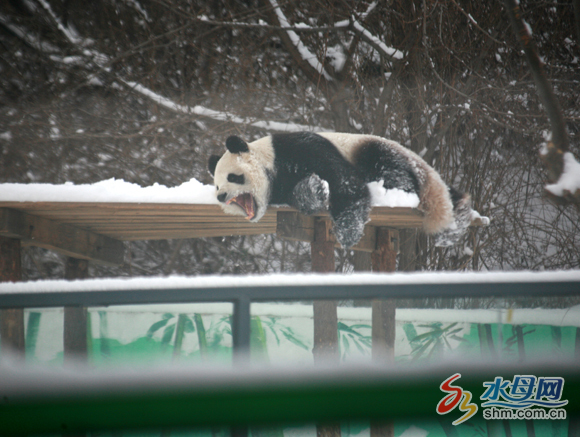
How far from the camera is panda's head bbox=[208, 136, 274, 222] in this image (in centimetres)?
183

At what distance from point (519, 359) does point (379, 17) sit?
8.26 ft

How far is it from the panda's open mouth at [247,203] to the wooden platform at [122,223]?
0.07m

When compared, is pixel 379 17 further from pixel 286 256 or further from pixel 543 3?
pixel 286 256

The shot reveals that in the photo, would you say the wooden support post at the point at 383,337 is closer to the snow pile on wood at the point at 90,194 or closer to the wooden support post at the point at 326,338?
the wooden support post at the point at 326,338

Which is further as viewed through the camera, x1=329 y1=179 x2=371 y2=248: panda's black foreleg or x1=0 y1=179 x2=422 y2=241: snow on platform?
x1=329 y1=179 x2=371 y2=248: panda's black foreleg

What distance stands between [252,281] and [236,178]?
→ 1366 millimetres

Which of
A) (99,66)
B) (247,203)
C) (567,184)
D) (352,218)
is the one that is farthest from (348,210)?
(99,66)

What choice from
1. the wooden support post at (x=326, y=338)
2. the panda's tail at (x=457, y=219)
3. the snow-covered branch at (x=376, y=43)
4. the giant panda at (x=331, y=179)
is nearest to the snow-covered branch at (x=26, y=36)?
the giant panda at (x=331, y=179)

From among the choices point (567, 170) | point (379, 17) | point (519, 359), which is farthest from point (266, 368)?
point (379, 17)

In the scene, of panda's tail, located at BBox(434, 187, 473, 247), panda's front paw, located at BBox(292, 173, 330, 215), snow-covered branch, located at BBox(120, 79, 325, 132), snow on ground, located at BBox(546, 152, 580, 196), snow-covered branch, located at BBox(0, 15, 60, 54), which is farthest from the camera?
snow-covered branch, located at BBox(0, 15, 60, 54)

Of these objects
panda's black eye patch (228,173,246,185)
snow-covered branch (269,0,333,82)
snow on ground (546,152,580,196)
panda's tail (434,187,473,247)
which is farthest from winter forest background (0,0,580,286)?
snow on ground (546,152,580,196)

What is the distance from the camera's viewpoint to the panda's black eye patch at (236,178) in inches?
73.7

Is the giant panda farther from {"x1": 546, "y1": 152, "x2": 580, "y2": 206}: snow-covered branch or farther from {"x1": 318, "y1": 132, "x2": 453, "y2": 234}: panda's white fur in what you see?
{"x1": 546, "y1": 152, "x2": 580, "y2": 206}: snow-covered branch

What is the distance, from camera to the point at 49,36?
9.43ft
